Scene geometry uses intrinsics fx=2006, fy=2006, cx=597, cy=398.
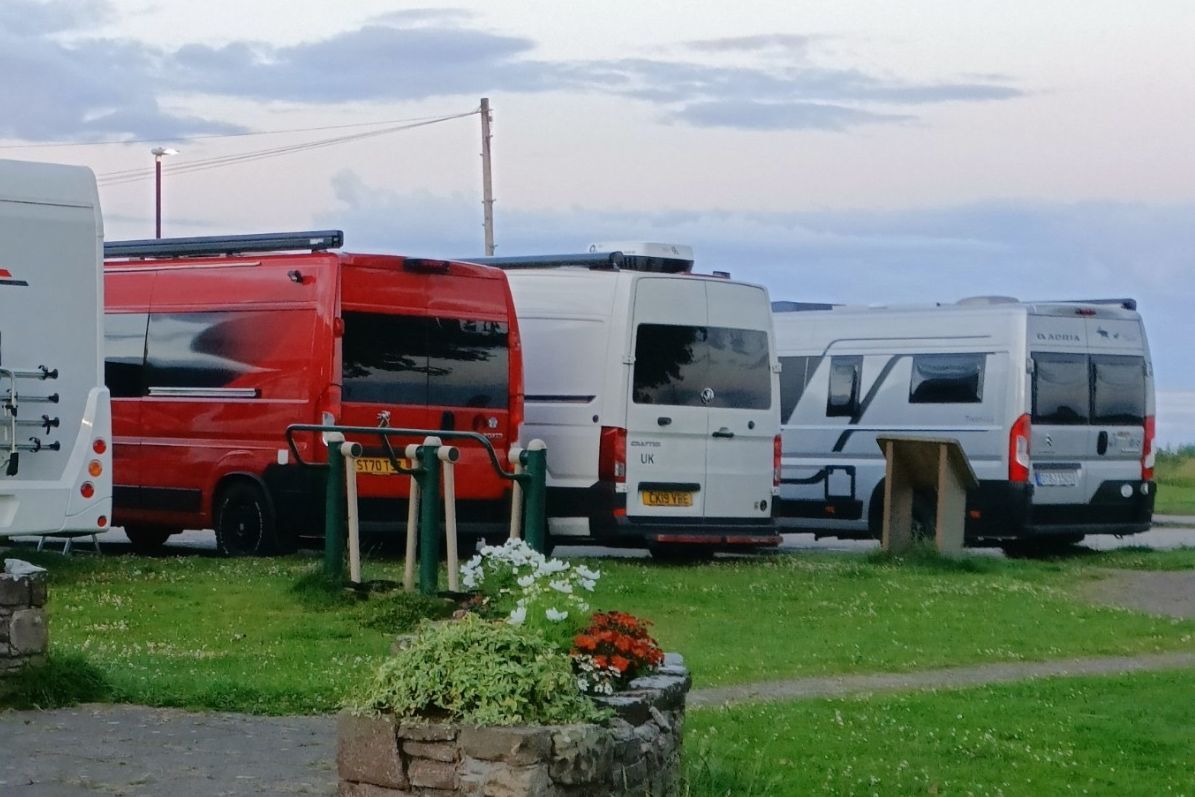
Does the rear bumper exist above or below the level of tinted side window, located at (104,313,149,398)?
below

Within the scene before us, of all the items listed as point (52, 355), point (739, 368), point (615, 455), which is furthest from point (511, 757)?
point (739, 368)

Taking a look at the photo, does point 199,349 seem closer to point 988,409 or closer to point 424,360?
point 424,360

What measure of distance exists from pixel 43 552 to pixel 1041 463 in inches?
400

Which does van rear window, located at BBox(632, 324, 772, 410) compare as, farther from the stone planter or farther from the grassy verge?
the stone planter

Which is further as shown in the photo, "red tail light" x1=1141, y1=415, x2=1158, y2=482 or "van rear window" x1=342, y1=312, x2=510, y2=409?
"red tail light" x1=1141, y1=415, x2=1158, y2=482

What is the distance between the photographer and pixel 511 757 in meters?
6.80

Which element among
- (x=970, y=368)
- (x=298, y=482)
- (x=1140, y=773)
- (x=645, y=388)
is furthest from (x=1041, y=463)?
(x=1140, y=773)

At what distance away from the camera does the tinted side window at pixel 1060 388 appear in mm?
21047

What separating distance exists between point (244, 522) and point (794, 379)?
7425 millimetres

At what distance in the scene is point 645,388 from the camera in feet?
61.4

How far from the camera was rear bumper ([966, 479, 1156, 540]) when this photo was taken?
68.5 ft

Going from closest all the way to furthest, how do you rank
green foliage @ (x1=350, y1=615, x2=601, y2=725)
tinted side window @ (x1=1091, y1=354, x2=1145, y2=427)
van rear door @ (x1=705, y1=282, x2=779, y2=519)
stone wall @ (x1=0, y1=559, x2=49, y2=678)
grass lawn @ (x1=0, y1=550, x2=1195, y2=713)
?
1. green foliage @ (x1=350, y1=615, x2=601, y2=725)
2. stone wall @ (x1=0, y1=559, x2=49, y2=678)
3. grass lawn @ (x1=0, y1=550, x2=1195, y2=713)
4. van rear door @ (x1=705, y1=282, x2=779, y2=519)
5. tinted side window @ (x1=1091, y1=354, x2=1145, y2=427)

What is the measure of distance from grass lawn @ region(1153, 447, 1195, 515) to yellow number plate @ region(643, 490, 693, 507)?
18220mm

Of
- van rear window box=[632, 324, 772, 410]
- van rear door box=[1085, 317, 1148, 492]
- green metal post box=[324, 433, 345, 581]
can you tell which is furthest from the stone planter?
van rear door box=[1085, 317, 1148, 492]
